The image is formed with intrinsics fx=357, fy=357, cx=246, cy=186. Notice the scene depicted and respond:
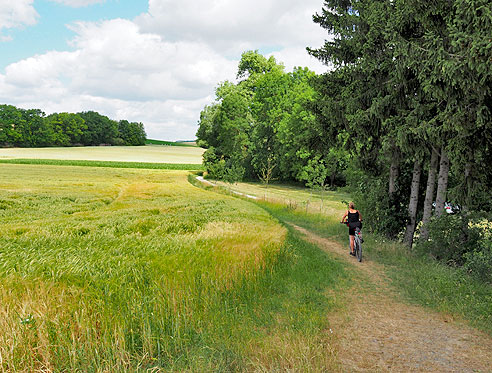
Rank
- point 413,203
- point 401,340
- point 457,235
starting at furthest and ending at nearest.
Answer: point 413,203
point 457,235
point 401,340

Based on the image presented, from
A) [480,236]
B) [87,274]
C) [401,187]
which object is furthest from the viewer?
[401,187]

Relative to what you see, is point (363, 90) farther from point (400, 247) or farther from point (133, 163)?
point (133, 163)

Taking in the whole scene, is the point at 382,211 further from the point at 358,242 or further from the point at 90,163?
the point at 90,163

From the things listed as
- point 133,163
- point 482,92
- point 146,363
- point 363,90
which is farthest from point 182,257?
point 133,163

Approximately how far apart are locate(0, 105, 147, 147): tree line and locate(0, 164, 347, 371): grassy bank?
114 meters

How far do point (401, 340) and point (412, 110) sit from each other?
1070cm

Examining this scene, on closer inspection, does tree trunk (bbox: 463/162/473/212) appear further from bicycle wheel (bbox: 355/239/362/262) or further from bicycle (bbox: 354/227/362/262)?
bicycle wheel (bbox: 355/239/362/262)

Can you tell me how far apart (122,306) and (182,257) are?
9.25ft

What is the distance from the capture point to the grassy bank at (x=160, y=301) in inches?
215

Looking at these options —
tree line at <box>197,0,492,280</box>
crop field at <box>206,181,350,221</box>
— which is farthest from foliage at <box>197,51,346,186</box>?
tree line at <box>197,0,492,280</box>

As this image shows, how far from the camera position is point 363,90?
17.4 m

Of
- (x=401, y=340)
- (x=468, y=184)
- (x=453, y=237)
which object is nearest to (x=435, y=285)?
(x=401, y=340)

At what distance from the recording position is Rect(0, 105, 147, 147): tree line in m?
107

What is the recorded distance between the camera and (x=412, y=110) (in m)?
14.7
